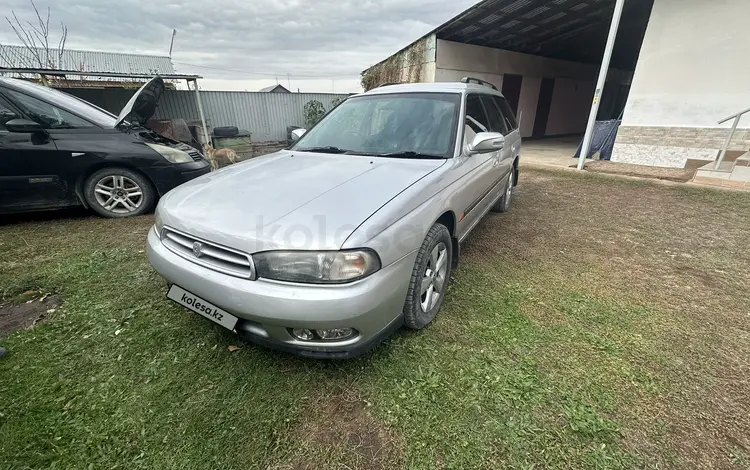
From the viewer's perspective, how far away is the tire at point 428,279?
1.99m

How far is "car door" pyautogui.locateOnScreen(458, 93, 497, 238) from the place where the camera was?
264 cm

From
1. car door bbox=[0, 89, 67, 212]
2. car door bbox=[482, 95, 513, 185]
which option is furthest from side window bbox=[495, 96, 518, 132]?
car door bbox=[0, 89, 67, 212]

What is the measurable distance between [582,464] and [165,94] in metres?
12.4

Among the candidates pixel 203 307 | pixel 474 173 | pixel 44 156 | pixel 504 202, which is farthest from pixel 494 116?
pixel 44 156

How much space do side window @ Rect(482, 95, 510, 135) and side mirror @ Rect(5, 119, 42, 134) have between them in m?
4.84

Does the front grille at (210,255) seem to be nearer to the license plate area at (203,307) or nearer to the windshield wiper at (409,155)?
the license plate area at (203,307)

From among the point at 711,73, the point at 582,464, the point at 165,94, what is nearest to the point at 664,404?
the point at 582,464

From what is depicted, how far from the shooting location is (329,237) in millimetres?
1551

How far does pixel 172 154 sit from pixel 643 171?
864 cm

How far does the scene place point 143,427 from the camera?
1605 millimetres

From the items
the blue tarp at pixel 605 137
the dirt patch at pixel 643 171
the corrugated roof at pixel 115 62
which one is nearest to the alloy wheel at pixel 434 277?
the dirt patch at pixel 643 171

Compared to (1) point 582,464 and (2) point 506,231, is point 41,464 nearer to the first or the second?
(1) point 582,464

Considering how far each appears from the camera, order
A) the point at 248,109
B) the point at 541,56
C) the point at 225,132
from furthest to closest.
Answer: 1. the point at 541,56
2. the point at 248,109
3. the point at 225,132

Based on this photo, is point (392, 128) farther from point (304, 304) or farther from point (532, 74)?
point (532, 74)
